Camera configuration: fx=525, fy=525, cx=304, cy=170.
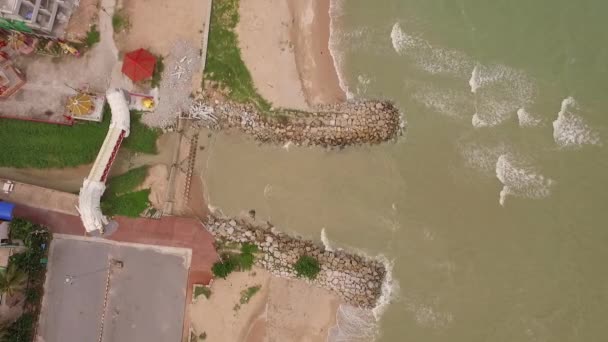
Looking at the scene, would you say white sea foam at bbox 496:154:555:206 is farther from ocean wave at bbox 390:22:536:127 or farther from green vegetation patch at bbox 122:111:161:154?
green vegetation patch at bbox 122:111:161:154

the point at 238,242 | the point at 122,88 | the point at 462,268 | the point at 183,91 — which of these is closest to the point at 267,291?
the point at 238,242

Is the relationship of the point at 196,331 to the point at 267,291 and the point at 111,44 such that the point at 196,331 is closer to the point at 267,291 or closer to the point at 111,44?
the point at 267,291

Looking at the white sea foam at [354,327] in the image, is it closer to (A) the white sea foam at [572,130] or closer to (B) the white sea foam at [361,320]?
(B) the white sea foam at [361,320]

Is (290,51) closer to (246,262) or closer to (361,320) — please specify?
(246,262)

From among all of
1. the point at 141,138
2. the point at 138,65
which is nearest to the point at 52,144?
the point at 141,138

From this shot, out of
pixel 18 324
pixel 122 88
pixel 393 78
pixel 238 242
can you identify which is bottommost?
pixel 18 324

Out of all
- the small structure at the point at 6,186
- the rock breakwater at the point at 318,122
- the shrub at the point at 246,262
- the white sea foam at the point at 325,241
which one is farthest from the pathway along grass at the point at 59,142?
the white sea foam at the point at 325,241
